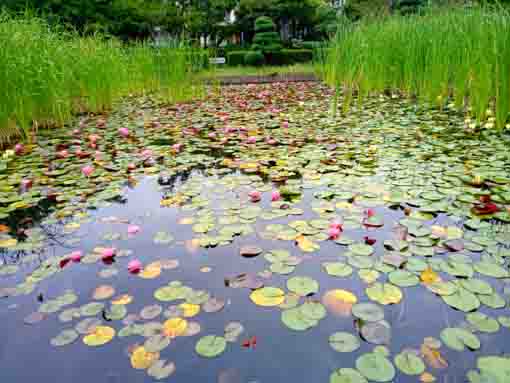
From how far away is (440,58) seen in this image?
3496mm

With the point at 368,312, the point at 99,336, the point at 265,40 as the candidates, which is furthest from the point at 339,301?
the point at 265,40

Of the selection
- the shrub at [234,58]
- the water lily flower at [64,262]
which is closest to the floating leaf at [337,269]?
the water lily flower at [64,262]

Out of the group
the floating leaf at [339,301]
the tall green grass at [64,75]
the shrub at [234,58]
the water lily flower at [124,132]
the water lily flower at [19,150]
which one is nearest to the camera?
the floating leaf at [339,301]

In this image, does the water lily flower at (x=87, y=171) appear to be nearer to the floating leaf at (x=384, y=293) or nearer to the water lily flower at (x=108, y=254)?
the water lily flower at (x=108, y=254)

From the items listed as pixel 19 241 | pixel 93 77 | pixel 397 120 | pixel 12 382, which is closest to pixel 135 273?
pixel 12 382

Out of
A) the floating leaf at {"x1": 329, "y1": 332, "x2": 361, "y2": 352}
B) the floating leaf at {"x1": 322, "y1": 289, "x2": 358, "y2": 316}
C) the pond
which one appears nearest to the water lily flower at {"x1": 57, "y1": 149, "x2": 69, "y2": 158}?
the pond

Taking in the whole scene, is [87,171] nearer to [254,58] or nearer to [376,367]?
[376,367]

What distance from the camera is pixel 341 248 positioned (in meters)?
1.36

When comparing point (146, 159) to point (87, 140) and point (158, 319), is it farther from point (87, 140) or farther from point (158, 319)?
point (158, 319)

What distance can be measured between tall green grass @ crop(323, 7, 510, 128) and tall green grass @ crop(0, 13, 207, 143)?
212 cm

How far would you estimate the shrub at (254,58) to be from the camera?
11.8 metres

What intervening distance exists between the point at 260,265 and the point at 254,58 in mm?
11498

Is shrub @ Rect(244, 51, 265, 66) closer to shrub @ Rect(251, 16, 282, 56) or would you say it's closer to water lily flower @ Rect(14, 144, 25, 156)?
shrub @ Rect(251, 16, 282, 56)

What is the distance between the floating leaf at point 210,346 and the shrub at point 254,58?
1183cm
